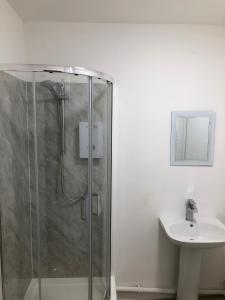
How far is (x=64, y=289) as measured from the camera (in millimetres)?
2061

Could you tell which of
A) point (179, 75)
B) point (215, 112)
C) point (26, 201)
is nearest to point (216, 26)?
point (179, 75)

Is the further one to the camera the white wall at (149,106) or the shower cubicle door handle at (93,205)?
the white wall at (149,106)

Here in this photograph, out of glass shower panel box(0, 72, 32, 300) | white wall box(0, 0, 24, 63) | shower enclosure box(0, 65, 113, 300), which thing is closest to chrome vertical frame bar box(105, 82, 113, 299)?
shower enclosure box(0, 65, 113, 300)

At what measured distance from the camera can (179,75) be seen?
209 cm

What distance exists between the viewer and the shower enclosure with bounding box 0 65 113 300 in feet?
5.77

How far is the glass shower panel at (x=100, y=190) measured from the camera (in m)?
1.88

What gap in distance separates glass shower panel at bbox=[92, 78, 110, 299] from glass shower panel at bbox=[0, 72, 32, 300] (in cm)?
53

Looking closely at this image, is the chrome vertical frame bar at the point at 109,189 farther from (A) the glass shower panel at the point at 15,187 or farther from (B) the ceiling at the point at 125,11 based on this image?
(A) the glass shower panel at the point at 15,187

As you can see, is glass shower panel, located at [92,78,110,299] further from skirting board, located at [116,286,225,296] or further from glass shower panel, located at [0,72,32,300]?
glass shower panel, located at [0,72,32,300]

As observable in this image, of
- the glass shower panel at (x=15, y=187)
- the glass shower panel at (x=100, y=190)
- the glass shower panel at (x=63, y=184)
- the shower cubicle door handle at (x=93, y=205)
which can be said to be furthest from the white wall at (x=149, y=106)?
the glass shower panel at (x=15, y=187)

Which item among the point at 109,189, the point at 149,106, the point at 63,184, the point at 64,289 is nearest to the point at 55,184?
the point at 63,184

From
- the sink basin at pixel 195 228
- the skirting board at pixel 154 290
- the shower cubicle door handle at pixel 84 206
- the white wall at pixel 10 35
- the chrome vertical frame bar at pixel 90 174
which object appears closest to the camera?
the white wall at pixel 10 35

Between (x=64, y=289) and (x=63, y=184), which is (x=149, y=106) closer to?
(x=63, y=184)

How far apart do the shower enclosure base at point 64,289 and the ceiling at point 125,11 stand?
220 centimetres
